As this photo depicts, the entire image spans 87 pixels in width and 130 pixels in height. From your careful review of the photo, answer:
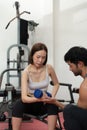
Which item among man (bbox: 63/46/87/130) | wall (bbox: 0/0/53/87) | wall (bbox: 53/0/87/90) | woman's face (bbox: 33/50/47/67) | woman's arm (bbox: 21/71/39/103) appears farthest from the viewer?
wall (bbox: 0/0/53/87)

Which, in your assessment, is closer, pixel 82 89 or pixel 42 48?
pixel 82 89

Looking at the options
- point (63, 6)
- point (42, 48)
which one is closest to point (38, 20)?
point (63, 6)

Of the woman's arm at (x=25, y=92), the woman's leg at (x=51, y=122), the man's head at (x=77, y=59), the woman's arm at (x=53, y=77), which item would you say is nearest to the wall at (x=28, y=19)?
the woman's arm at (x=53, y=77)

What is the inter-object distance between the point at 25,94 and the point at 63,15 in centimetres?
255

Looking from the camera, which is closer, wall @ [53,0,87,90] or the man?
the man

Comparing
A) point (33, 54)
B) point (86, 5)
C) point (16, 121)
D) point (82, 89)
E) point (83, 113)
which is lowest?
point (16, 121)

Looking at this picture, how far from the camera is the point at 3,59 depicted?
4.64 meters

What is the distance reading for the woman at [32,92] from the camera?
2465mm

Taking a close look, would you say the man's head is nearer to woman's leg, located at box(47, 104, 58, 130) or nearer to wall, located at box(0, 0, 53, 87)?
woman's leg, located at box(47, 104, 58, 130)

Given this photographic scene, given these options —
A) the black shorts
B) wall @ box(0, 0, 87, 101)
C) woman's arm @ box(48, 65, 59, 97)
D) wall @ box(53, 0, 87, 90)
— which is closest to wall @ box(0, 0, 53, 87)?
wall @ box(0, 0, 87, 101)

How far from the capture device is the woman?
8.09 ft

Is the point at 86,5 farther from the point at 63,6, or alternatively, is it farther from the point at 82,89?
the point at 82,89

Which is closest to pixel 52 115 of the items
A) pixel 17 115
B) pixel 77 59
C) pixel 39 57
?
pixel 17 115

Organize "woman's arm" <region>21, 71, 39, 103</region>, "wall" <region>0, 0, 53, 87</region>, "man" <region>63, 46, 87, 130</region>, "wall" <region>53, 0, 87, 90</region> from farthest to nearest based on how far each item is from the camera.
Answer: "wall" <region>0, 0, 53, 87</region>, "wall" <region>53, 0, 87, 90</region>, "woman's arm" <region>21, 71, 39, 103</region>, "man" <region>63, 46, 87, 130</region>
